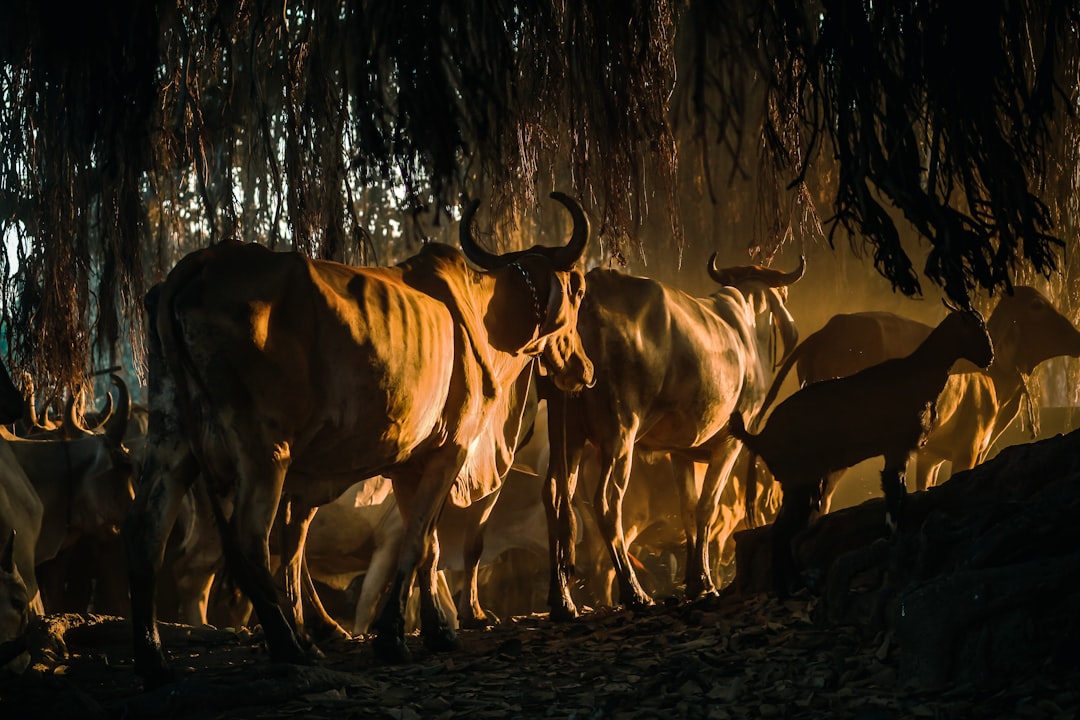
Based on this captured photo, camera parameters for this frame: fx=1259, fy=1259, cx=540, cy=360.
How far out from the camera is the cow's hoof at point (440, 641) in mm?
6523

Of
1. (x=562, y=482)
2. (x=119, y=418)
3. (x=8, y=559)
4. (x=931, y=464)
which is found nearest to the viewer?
(x=8, y=559)

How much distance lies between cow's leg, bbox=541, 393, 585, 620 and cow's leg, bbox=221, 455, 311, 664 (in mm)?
2620

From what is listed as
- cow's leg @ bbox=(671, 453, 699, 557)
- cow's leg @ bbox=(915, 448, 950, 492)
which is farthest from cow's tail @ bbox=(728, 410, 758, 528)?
cow's leg @ bbox=(915, 448, 950, 492)

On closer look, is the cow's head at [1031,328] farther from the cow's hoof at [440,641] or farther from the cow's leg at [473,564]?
the cow's hoof at [440,641]

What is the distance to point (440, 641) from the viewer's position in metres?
6.53

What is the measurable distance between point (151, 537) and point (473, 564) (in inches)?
120

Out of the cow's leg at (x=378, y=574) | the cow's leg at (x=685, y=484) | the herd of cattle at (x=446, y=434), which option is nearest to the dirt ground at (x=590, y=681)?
the herd of cattle at (x=446, y=434)

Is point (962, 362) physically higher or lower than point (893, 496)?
higher

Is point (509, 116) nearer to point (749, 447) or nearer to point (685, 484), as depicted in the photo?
point (749, 447)

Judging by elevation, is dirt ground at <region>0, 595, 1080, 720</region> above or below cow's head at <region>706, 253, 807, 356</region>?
below

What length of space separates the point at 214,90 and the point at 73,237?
2135 millimetres

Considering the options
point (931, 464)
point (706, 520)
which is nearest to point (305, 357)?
point (706, 520)

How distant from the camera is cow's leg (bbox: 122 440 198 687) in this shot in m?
5.39

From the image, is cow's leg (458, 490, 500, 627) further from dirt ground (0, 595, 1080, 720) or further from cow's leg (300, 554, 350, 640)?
dirt ground (0, 595, 1080, 720)
